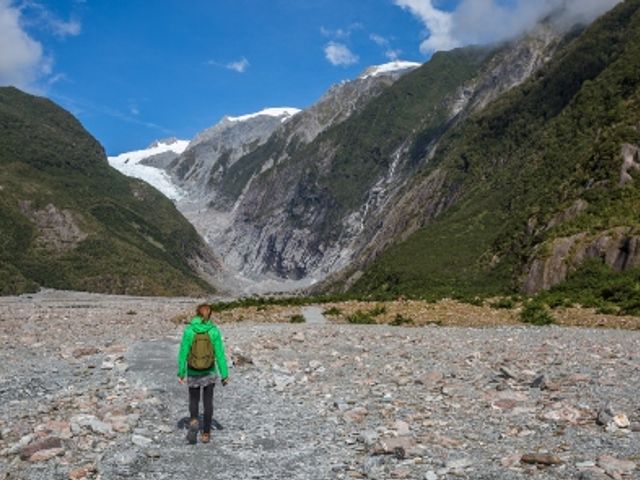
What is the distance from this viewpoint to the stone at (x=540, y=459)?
9109mm

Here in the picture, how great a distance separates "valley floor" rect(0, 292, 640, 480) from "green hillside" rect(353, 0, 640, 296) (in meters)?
25.7

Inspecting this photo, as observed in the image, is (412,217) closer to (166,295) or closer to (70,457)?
(166,295)

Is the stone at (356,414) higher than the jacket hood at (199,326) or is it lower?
lower

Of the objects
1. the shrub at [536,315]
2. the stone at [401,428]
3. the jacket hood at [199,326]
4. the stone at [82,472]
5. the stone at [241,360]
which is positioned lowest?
the stone at [82,472]

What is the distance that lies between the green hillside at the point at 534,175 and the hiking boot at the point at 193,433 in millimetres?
33889

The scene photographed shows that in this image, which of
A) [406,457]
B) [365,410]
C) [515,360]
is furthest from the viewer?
[515,360]

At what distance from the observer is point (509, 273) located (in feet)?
180

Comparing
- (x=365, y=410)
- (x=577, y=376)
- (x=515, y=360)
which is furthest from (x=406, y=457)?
(x=515, y=360)

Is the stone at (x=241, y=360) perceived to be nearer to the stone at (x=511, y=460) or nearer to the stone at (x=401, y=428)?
the stone at (x=401, y=428)

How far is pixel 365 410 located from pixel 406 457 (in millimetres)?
3031

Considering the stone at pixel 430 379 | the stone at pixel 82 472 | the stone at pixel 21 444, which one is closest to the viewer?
the stone at pixel 82 472

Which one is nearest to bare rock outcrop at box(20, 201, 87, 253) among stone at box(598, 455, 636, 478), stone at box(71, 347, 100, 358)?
stone at box(71, 347, 100, 358)

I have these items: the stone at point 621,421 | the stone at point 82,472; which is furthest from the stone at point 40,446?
the stone at point 621,421

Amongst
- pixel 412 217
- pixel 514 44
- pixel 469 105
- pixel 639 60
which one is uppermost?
pixel 514 44
